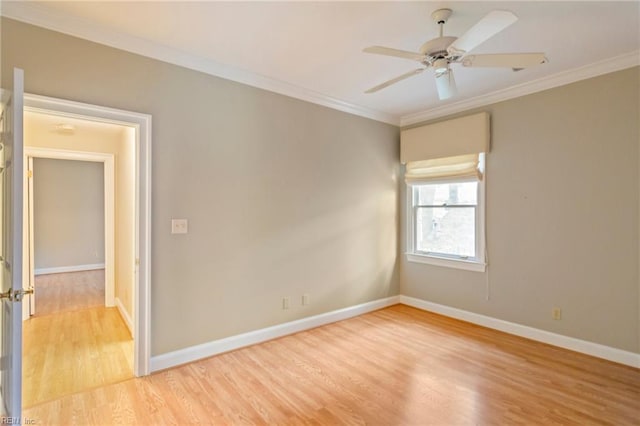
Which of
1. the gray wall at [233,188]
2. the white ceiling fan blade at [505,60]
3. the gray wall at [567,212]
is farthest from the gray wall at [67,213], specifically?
the white ceiling fan blade at [505,60]

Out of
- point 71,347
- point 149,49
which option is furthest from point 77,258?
point 149,49

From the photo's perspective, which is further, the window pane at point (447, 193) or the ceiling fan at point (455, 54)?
the window pane at point (447, 193)

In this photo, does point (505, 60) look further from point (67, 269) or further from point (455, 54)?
point (67, 269)

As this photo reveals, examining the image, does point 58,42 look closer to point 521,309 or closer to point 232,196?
point 232,196

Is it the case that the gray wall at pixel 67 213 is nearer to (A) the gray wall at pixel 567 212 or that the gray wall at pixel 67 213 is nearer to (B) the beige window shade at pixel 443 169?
(B) the beige window shade at pixel 443 169

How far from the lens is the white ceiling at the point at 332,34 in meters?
2.15

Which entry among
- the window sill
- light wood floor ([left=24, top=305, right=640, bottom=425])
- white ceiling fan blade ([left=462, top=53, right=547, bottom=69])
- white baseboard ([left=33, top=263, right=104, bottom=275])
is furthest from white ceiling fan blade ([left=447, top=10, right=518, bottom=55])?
white baseboard ([left=33, top=263, right=104, bottom=275])

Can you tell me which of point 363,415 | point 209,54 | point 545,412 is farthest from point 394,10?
point 545,412

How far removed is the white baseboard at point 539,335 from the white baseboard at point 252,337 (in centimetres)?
83

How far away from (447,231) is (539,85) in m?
1.92

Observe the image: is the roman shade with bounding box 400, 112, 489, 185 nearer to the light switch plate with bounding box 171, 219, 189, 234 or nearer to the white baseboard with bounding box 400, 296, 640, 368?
the white baseboard with bounding box 400, 296, 640, 368

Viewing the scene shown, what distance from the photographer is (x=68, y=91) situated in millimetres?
2326

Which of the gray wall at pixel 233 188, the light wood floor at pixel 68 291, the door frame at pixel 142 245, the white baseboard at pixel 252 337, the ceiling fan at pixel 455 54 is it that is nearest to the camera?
the ceiling fan at pixel 455 54

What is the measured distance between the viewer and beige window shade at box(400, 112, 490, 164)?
3766 mm
